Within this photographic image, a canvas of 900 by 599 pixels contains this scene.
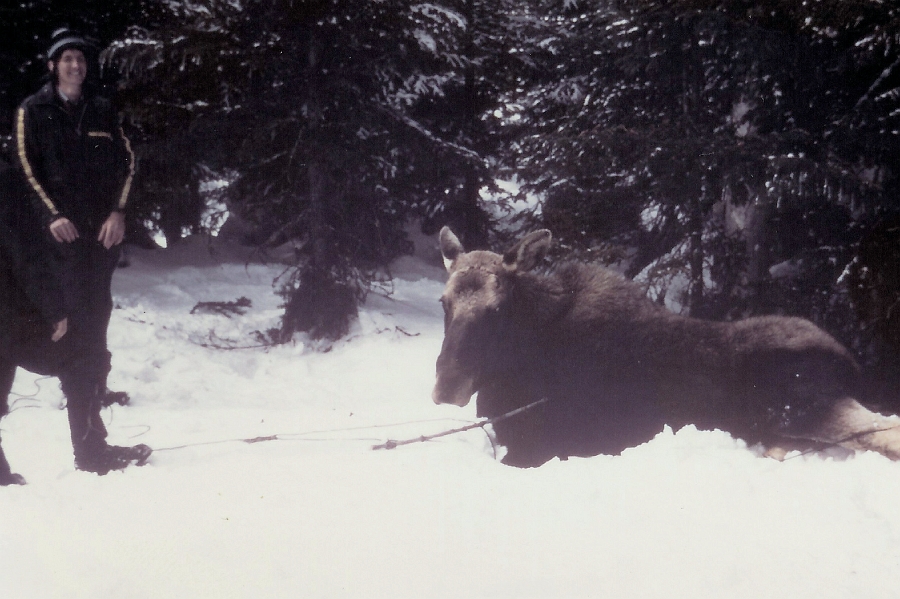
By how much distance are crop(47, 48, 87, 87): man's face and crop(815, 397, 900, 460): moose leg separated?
5143 millimetres

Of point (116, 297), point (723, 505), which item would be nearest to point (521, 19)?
point (116, 297)

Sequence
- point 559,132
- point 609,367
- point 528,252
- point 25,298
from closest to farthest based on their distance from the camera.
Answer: point 25,298
point 609,367
point 528,252
point 559,132

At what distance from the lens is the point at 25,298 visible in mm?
4043

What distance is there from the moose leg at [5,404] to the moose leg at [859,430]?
485 centimetres

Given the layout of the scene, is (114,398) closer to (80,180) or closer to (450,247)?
(80,180)

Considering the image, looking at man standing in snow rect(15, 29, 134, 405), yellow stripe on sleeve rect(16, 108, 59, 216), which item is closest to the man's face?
man standing in snow rect(15, 29, 134, 405)

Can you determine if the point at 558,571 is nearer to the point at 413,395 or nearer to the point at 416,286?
the point at 413,395

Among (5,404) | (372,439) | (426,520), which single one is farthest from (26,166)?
(426,520)

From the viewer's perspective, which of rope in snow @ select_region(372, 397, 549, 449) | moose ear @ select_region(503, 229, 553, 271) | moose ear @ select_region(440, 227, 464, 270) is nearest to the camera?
rope in snow @ select_region(372, 397, 549, 449)

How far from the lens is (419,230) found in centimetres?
2322

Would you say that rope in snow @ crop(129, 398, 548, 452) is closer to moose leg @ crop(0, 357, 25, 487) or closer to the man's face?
moose leg @ crop(0, 357, 25, 487)

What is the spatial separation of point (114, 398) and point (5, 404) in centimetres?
234

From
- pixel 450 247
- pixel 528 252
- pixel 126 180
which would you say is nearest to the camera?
pixel 126 180

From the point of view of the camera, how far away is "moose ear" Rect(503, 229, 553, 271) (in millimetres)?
5167
